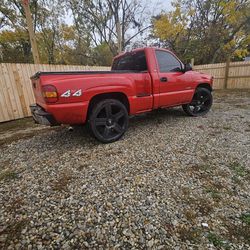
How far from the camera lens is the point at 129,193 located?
2.16 meters

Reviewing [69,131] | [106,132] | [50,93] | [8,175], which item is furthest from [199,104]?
[8,175]

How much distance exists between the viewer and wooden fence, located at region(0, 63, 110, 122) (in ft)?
18.8

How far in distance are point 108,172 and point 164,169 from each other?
2.78 ft

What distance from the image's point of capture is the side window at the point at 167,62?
4.32 m

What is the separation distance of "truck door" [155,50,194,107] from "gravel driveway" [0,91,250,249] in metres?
1.05

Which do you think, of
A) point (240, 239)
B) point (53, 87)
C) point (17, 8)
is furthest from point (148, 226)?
point (17, 8)

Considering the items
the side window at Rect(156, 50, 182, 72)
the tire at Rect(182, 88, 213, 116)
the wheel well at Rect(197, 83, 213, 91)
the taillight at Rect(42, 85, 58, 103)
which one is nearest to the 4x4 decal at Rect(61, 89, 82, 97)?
the taillight at Rect(42, 85, 58, 103)

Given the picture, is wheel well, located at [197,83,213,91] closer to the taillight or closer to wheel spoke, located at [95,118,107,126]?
wheel spoke, located at [95,118,107,126]

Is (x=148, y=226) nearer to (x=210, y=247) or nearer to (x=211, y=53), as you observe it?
(x=210, y=247)

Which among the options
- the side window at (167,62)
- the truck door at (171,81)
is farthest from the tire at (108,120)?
the side window at (167,62)

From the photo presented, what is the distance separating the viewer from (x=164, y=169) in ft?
8.71

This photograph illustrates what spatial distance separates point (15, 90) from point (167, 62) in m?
5.06

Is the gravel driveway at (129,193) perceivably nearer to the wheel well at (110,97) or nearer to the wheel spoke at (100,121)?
the wheel spoke at (100,121)

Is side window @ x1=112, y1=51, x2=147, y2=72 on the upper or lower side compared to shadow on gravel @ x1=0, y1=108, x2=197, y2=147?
upper
